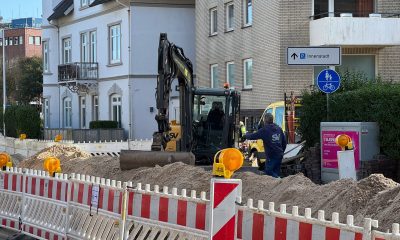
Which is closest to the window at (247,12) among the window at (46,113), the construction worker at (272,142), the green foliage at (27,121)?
the green foliage at (27,121)

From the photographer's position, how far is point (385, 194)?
8.29m

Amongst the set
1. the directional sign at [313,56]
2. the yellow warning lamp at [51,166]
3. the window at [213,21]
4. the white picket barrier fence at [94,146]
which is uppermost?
the window at [213,21]

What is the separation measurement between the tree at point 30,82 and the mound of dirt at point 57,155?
54.5 m

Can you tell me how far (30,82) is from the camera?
7638 centimetres

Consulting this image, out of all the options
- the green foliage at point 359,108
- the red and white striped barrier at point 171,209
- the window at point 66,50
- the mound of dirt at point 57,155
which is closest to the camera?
the red and white striped barrier at point 171,209

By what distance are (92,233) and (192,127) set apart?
8.06 metres

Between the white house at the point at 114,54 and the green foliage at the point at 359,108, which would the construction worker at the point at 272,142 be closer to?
the green foliage at the point at 359,108

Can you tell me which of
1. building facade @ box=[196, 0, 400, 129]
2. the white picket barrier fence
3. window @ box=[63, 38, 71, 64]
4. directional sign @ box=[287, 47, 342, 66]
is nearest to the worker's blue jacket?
directional sign @ box=[287, 47, 342, 66]

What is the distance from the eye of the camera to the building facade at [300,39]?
30453mm

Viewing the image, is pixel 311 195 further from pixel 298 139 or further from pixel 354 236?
pixel 298 139

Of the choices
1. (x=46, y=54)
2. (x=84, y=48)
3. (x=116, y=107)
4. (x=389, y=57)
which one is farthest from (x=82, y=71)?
(x=389, y=57)

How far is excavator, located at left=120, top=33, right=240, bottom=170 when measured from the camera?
15.3 metres

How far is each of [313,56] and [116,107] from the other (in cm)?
2884

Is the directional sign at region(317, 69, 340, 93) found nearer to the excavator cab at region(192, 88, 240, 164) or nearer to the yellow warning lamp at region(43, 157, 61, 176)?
the excavator cab at region(192, 88, 240, 164)
